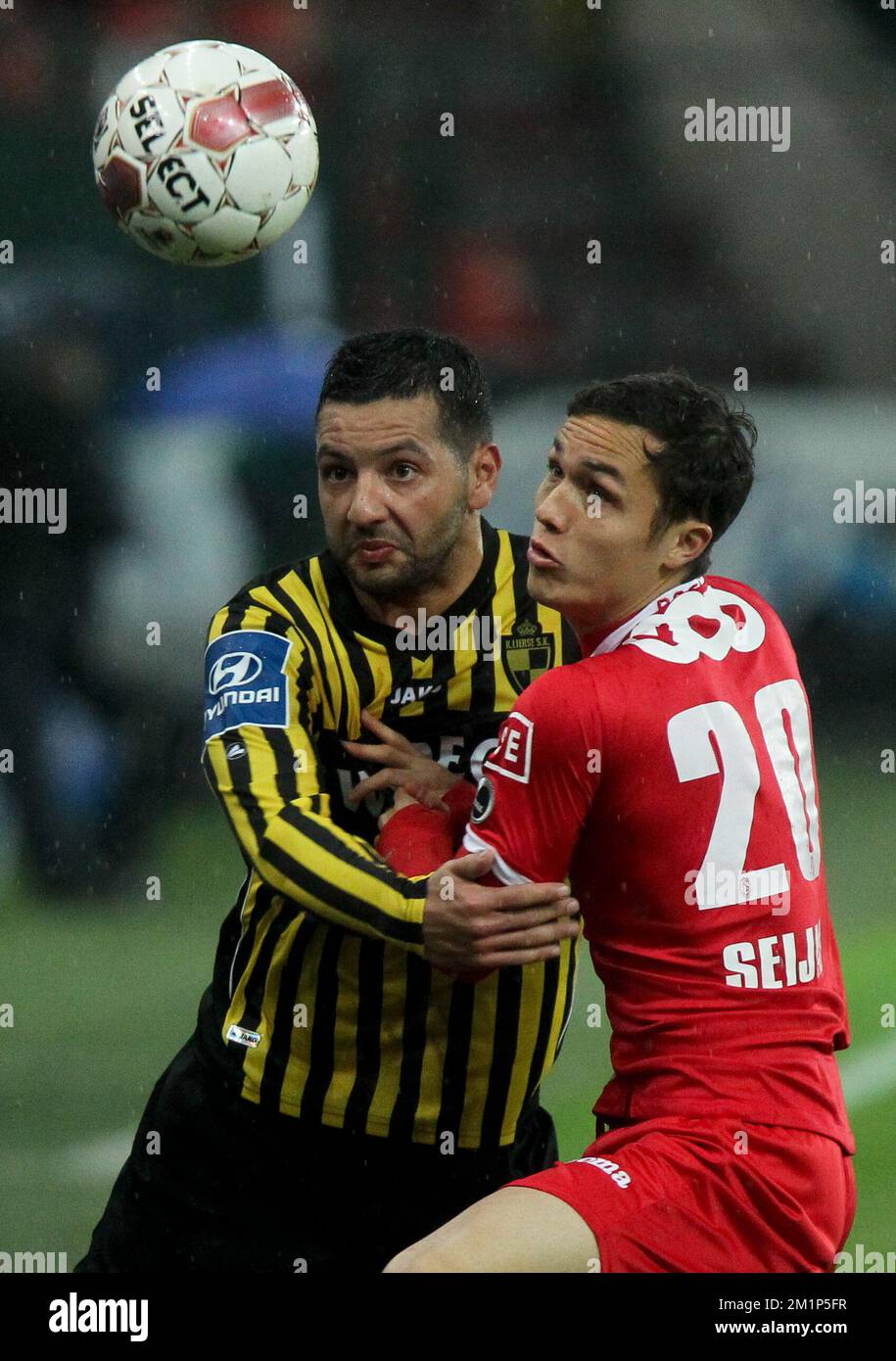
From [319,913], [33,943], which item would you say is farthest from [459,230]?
[319,913]

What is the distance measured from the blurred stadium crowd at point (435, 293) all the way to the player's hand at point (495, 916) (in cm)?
496

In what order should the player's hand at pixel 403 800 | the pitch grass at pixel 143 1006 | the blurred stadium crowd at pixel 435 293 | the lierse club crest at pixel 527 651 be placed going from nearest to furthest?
the player's hand at pixel 403 800 < the lierse club crest at pixel 527 651 < the pitch grass at pixel 143 1006 < the blurred stadium crowd at pixel 435 293

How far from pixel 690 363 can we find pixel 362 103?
2.11 meters

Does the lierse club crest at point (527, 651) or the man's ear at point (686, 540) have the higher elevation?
the man's ear at point (686, 540)

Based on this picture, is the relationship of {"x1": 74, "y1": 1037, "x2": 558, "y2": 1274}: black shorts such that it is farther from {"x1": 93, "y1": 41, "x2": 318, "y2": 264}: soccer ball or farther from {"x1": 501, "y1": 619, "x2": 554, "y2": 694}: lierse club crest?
{"x1": 93, "y1": 41, "x2": 318, "y2": 264}: soccer ball

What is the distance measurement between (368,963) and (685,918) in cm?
82

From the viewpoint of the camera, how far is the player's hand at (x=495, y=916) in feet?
8.61

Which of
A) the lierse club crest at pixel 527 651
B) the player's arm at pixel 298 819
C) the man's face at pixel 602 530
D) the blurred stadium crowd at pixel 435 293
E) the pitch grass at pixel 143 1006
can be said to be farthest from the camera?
the blurred stadium crowd at pixel 435 293

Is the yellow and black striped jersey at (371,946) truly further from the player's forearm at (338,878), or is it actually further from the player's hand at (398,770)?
the player's forearm at (338,878)

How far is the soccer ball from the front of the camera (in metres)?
3.48

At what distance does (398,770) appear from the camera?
3.07 metres

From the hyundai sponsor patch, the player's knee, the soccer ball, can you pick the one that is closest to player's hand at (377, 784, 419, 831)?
the hyundai sponsor patch

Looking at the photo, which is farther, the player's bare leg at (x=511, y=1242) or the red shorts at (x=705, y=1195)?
the red shorts at (x=705, y=1195)

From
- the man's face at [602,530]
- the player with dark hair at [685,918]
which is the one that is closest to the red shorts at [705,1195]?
the player with dark hair at [685,918]
